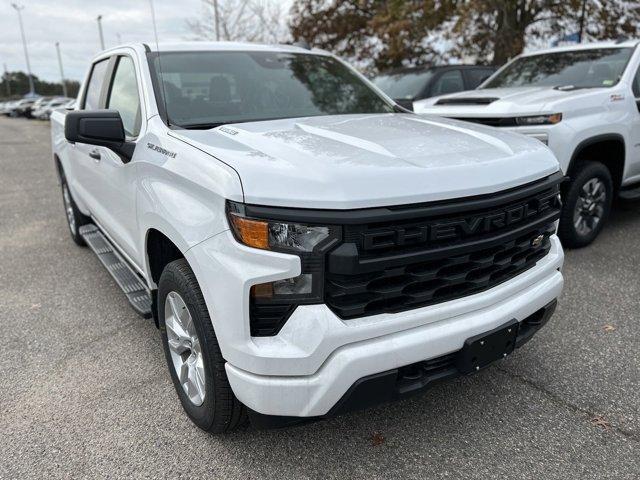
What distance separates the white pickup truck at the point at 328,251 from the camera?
6.21 ft

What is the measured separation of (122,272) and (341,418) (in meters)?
1.89

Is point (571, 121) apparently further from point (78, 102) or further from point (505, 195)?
point (78, 102)

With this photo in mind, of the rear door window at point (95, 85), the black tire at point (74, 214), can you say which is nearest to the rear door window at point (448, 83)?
the rear door window at point (95, 85)

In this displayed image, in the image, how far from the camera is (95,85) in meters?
4.33

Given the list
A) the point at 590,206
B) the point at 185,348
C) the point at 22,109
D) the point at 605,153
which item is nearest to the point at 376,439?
the point at 185,348

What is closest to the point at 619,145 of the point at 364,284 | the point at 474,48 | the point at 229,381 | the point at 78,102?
the point at 364,284

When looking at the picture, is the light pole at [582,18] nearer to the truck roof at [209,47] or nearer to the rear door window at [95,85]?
the truck roof at [209,47]

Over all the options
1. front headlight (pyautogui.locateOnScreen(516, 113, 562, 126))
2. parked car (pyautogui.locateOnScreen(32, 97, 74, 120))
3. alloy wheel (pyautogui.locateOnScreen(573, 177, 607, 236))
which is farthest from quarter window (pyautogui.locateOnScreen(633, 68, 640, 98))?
parked car (pyautogui.locateOnScreen(32, 97, 74, 120))

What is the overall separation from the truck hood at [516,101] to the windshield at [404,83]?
237 centimetres

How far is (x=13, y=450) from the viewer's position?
2432mm

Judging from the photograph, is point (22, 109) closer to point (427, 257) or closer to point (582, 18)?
point (582, 18)

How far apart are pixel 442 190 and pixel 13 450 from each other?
2.20 meters

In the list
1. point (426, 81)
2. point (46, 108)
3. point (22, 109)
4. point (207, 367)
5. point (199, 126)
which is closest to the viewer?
point (207, 367)

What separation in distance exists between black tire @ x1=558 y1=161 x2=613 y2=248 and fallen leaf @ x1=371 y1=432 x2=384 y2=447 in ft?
9.75
